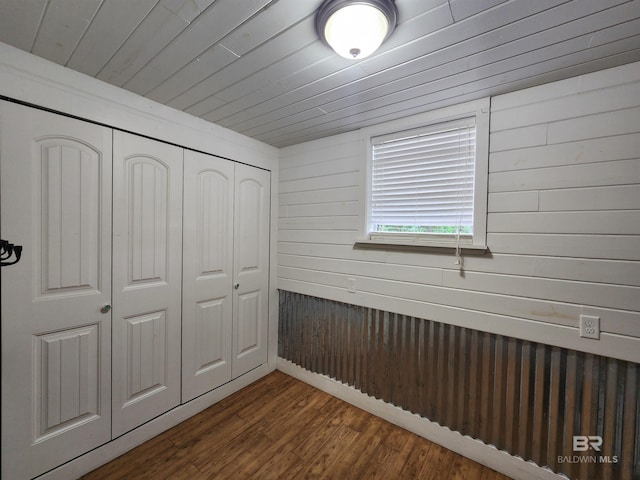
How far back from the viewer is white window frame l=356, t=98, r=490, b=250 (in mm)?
1740

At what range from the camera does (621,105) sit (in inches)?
54.0

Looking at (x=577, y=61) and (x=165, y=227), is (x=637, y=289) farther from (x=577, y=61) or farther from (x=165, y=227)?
(x=165, y=227)

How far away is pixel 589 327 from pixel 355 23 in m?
1.91

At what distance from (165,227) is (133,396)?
3.89 ft

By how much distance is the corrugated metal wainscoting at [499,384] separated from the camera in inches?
55.9

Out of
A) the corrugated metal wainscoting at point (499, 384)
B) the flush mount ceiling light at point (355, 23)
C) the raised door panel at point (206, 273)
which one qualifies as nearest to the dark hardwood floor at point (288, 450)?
the corrugated metal wainscoting at point (499, 384)

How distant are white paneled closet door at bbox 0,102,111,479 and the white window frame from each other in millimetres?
1899

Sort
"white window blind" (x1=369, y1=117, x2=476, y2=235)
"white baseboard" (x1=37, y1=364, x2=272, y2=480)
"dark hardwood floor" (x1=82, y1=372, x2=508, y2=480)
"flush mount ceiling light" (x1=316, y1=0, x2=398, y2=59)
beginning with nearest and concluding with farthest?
"flush mount ceiling light" (x1=316, y1=0, x2=398, y2=59) → "white baseboard" (x1=37, y1=364, x2=272, y2=480) → "dark hardwood floor" (x1=82, y1=372, x2=508, y2=480) → "white window blind" (x1=369, y1=117, x2=476, y2=235)

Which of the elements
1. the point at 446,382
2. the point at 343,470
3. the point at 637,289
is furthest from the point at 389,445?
the point at 637,289

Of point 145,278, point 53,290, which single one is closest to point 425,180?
point 145,278

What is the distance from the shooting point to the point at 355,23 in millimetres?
1065

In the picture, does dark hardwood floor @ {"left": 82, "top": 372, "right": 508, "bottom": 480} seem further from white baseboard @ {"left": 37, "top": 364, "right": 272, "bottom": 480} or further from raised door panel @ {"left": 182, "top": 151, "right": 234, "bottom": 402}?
raised door panel @ {"left": 182, "top": 151, "right": 234, "bottom": 402}

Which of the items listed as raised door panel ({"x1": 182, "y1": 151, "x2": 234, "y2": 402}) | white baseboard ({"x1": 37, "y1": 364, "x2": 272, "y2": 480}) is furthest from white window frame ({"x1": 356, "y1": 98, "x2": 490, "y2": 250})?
white baseboard ({"x1": 37, "y1": 364, "x2": 272, "y2": 480})

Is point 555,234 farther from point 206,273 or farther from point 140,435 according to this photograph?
point 140,435
